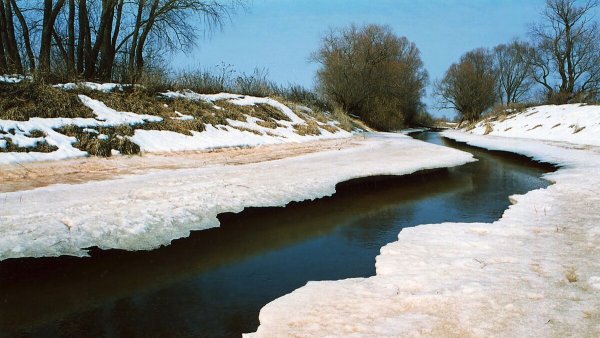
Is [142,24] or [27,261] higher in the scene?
[142,24]

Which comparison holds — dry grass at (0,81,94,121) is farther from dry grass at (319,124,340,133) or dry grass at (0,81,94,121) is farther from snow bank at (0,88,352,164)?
dry grass at (319,124,340,133)

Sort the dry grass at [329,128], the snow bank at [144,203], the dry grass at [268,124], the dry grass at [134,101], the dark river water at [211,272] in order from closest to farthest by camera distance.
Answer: the dark river water at [211,272] → the snow bank at [144,203] → the dry grass at [134,101] → the dry grass at [268,124] → the dry grass at [329,128]

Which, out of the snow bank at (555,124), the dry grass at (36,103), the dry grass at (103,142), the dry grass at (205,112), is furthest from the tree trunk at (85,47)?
the snow bank at (555,124)

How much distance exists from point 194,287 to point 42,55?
1245 centimetres

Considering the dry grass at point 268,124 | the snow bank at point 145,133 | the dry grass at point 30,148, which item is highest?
the dry grass at point 268,124

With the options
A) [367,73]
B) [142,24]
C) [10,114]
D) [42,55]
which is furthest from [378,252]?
[367,73]

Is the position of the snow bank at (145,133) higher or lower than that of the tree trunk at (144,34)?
lower

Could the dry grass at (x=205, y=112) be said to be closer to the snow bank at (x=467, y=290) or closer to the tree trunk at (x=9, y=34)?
the tree trunk at (x=9, y=34)

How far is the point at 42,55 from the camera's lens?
40.6 ft

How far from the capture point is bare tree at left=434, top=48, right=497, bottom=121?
43.0 m

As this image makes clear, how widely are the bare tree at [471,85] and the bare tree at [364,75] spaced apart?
13.8m

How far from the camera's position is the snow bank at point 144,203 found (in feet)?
12.5

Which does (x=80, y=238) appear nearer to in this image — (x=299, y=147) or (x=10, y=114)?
(x=10, y=114)

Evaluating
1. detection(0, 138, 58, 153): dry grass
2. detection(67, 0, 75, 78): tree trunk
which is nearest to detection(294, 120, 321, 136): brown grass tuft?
detection(67, 0, 75, 78): tree trunk
